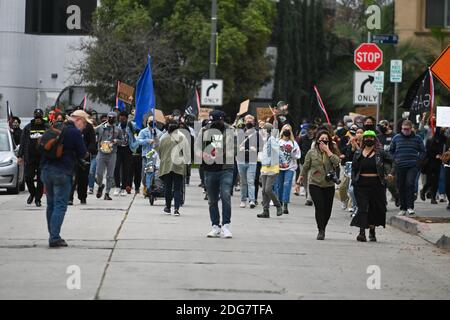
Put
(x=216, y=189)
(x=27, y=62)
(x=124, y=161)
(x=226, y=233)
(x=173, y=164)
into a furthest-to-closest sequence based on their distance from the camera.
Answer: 1. (x=27, y=62)
2. (x=124, y=161)
3. (x=173, y=164)
4. (x=216, y=189)
5. (x=226, y=233)

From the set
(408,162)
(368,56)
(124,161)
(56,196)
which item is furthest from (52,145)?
(368,56)

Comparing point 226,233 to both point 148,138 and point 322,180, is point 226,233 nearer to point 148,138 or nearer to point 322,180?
point 322,180

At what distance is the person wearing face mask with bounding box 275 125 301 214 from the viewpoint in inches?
882

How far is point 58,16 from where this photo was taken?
60.2 m

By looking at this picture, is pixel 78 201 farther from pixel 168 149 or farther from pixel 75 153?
pixel 75 153

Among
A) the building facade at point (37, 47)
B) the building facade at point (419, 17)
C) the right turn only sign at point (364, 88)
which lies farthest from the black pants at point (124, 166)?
the building facade at point (37, 47)

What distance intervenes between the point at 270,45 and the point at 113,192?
4079cm

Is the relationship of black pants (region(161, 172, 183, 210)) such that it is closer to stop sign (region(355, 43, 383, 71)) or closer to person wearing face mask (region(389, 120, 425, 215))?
person wearing face mask (region(389, 120, 425, 215))

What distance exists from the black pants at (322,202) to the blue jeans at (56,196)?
159 inches

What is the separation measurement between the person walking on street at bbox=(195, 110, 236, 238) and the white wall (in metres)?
42.6

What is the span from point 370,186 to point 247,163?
6637 mm

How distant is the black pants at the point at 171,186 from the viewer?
66.7 feet

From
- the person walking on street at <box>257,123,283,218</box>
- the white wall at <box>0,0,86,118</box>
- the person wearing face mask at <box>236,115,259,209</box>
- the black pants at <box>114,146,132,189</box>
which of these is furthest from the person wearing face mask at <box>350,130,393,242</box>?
the white wall at <box>0,0,86,118</box>

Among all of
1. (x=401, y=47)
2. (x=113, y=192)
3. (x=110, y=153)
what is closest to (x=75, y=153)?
(x=110, y=153)
